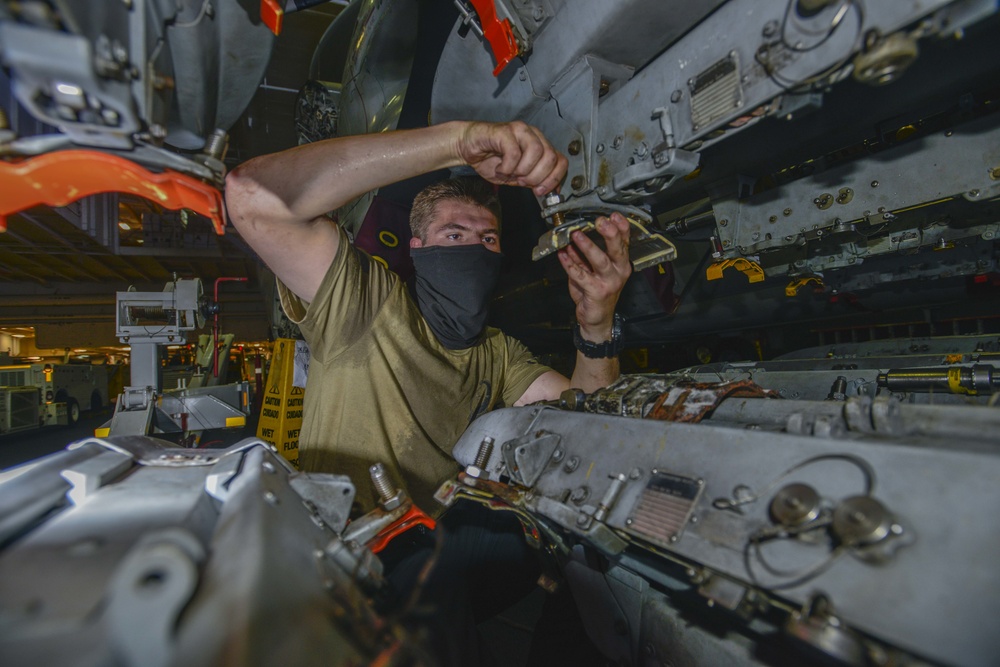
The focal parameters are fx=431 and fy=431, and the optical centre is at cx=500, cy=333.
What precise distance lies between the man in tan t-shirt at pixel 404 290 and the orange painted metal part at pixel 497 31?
31cm

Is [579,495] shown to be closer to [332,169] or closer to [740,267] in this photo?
[332,169]

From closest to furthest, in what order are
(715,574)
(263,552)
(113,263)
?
(263,552) → (715,574) → (113,263)

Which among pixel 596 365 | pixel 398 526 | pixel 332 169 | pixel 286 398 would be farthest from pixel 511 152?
pixel 286 398

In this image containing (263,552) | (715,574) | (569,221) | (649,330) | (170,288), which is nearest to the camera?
(263,552)

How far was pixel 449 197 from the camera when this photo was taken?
211cm

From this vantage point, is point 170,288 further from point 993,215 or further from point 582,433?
point 993,215

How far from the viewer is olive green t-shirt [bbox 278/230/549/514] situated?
1.77 meters

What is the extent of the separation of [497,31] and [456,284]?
0.96 m

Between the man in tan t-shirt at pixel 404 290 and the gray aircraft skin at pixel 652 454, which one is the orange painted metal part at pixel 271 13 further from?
the man in tan t-shirt at pixel 404 290

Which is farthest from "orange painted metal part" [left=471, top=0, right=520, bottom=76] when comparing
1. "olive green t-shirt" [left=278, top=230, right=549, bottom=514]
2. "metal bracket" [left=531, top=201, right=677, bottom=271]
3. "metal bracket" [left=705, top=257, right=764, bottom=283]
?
"metal bracket" [left=705, top=257, right=764, bottom=283]

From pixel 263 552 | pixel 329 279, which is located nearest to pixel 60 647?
pixel 263 552

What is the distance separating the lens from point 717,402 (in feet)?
4.09

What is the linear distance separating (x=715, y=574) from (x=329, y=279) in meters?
1.53

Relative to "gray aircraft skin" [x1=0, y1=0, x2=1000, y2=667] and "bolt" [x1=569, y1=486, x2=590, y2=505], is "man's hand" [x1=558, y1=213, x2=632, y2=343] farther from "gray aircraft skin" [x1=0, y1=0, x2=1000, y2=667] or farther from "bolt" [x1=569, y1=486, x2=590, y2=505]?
"bolt" [x1=569, y1=486, x2=590, y2=505]
